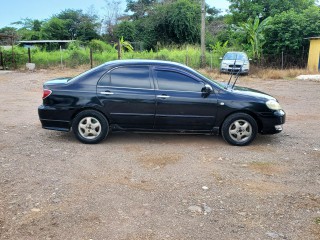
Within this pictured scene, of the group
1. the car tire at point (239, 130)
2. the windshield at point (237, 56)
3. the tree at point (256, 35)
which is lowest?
the car tire at point (239, 130)

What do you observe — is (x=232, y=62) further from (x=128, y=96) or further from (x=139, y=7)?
(x=139, y=7)

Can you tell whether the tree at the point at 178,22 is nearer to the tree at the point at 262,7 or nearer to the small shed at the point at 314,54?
the tree at the point at 262,7

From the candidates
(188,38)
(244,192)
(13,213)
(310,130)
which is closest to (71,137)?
(13,213)

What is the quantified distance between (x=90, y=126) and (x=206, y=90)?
7.43ft

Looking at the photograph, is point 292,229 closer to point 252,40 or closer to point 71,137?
point 71,137

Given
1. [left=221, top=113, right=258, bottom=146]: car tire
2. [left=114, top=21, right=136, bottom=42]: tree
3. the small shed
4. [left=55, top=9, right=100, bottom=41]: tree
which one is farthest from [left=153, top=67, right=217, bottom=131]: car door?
[left=55, top=9, right=100, bottom=41]: tree

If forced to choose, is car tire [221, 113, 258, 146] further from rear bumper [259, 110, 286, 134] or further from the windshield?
the windshield

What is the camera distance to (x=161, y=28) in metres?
38.9

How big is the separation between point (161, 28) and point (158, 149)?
34220 mm

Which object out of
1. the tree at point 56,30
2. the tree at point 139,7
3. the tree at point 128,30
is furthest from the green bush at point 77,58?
the tree at point 139,7

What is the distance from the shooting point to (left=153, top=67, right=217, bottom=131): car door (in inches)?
257

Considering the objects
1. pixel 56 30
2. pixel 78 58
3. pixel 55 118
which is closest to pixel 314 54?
pixel 78 58

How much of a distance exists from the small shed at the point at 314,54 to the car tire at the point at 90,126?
2255 centimetres

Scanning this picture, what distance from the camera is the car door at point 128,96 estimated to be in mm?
6512
